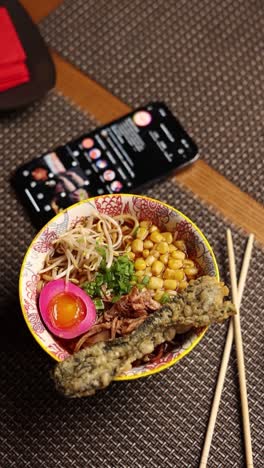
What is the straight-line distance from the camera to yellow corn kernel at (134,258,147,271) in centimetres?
115

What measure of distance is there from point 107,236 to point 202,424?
40 cm

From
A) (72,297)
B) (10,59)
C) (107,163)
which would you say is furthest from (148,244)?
(10,59)

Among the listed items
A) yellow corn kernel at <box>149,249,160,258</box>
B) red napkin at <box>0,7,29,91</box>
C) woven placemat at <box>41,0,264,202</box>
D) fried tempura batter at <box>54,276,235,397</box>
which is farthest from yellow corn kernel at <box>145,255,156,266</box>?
red napkin at <box>0,7,29,91</box>

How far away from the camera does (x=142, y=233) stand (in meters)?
1.17

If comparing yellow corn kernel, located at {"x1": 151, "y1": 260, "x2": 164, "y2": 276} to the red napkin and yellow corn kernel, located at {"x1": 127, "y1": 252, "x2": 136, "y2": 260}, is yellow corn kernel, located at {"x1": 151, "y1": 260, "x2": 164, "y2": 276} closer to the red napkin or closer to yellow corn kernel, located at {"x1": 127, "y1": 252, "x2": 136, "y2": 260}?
yellow corn kernel, located at {"x1": 127, "y1": 252, "x2": 136, "y2": 260}

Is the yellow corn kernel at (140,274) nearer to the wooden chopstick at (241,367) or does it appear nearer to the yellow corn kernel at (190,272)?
the yellow corn kernel at (190,272)

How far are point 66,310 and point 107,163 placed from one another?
16.1 inches

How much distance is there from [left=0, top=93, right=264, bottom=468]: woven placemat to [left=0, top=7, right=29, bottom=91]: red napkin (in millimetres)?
426

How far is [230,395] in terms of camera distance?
1.23 m

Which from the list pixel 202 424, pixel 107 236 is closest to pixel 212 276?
pixel 107 236

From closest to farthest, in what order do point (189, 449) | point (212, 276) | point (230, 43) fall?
point (212, 276) → point (189, 449) → point (230, 43)

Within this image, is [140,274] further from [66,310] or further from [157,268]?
[66,310]

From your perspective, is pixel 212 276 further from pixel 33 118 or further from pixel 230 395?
pixel 33 118

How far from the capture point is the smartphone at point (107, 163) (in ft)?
4.42
